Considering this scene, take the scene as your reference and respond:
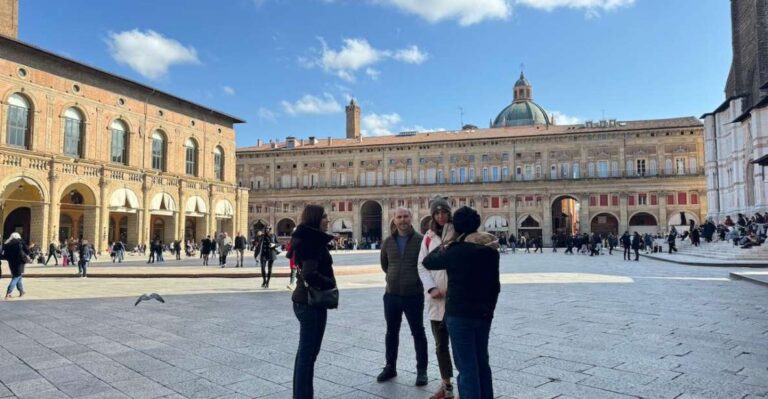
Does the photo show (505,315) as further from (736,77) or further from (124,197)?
(736,77)

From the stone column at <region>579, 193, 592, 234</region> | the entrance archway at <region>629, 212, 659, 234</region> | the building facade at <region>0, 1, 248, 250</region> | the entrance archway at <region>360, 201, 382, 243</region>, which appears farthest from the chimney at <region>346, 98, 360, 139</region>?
the entrance archway at <region>629, 212, 659, 234</region>

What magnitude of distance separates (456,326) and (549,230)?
5233 cm

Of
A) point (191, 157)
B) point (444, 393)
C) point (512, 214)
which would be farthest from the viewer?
point (512, 214)

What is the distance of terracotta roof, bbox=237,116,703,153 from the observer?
52.3m

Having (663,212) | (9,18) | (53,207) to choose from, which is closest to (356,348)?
(53,207)

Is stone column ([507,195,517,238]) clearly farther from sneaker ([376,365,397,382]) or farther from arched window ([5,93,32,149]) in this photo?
sneaker ([376,365,397,382])

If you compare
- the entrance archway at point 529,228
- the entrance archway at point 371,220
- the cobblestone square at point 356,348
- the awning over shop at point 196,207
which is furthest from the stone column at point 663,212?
the cobblestone square at point 356,348

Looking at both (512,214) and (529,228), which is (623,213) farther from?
(512,214)

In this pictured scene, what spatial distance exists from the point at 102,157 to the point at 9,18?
10772 millimetres

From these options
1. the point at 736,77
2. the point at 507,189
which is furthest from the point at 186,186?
the point at 736,77

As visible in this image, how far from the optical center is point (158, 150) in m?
37.6

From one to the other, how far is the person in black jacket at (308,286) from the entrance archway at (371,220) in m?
56.5

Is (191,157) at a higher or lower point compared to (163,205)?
higher

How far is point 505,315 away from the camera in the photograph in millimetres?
7914
